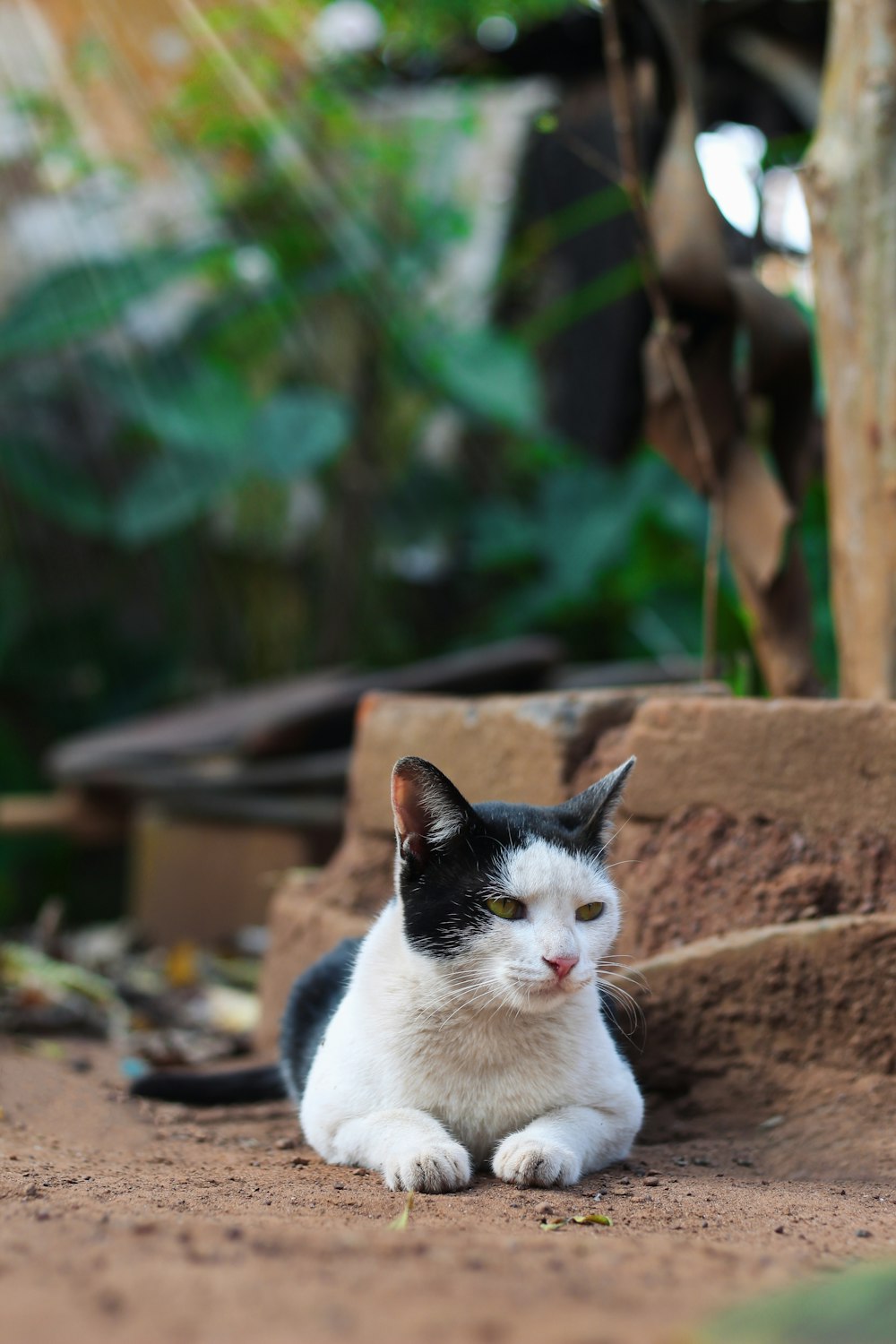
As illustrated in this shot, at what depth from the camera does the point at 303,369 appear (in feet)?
27.9

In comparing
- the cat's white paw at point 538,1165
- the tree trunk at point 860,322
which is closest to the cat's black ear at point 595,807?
the cat's white paw at point 538,1165

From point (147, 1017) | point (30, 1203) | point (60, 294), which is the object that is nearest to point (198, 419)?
point (60, 294)

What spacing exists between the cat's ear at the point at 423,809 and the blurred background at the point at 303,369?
13.1 ft

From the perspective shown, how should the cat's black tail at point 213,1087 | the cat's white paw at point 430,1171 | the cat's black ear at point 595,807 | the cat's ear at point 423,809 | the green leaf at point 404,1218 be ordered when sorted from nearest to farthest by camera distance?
the green leaf at point 404,1218
the cat's white paw at point 430,1171
the cat's ear at point 423,809
the cat's black ear at point 595,807
the cat's black tail at point 213,1087

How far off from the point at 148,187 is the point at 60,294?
5.76 feet

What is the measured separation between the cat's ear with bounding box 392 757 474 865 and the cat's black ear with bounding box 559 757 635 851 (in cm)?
20

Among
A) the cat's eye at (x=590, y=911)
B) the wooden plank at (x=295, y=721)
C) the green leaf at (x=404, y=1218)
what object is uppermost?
the cat's eye at (x=590, y=911)

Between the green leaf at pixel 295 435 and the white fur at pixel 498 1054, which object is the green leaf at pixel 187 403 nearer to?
the green leaf at pixel 295 435

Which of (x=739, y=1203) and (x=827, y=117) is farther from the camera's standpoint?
(x=827, y=117)

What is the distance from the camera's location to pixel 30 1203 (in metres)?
1.61

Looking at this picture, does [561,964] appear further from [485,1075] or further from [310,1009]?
[310,1009]

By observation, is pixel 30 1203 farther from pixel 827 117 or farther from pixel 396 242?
pixel 396 242

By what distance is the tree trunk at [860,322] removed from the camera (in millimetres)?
2764

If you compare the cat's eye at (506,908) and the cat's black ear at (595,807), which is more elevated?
the cat's black ear at (595,807)
